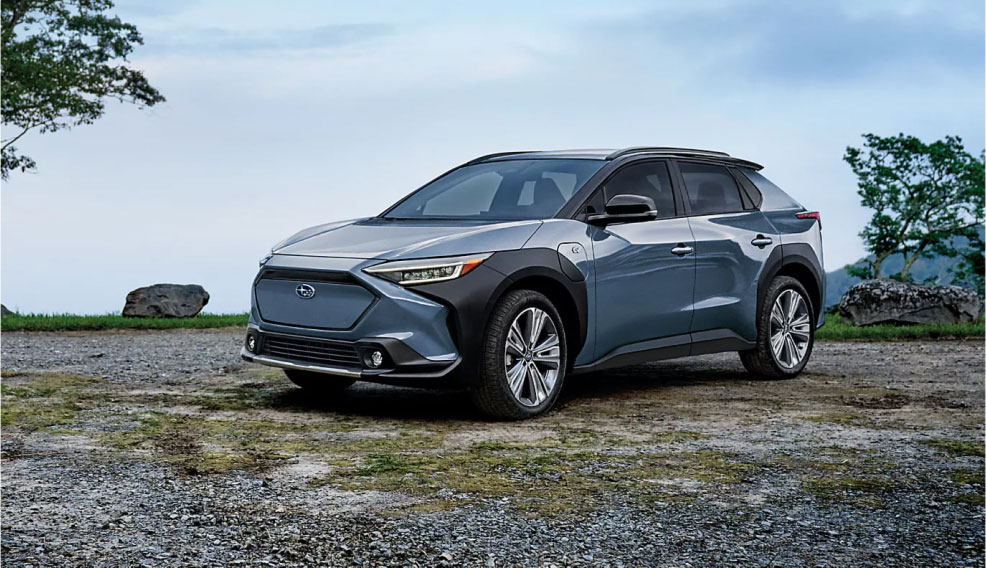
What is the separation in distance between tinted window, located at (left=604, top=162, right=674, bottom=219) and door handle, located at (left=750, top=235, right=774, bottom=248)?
964 mm

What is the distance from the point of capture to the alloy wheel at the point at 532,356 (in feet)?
23.2

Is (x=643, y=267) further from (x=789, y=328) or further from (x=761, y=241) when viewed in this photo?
(x=789, y=328)

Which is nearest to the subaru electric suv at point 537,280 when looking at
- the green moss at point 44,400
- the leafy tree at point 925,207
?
the green moss at point 44,400

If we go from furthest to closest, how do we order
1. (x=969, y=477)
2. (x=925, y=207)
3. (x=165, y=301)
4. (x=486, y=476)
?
(x=925, y=207)
(x=165, y=301)
(x=969, y=477)
(x=486, y=476)

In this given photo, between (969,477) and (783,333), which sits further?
(783,333)

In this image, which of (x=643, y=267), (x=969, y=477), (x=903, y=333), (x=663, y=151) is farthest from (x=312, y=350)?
(x=903, y=333)

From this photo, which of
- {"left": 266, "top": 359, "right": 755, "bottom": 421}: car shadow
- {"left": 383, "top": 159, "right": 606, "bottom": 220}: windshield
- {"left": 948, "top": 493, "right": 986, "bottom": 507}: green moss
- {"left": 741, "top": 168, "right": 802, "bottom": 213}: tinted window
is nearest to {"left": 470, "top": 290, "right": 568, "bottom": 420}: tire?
{"left": 266, "top": 359, "right": 755, "bottom": 421}: car shadow

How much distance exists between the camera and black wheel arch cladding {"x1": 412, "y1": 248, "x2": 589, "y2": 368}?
673cm

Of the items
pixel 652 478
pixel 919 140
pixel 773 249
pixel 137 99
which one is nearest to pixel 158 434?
pixel 652 478

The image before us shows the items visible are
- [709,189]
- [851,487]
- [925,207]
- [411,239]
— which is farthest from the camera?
[925,207]

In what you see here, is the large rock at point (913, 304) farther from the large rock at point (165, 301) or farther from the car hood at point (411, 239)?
the large rock at point (165, 301)

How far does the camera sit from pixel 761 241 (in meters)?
9.07

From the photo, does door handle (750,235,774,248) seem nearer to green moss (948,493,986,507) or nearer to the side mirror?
the side mirror

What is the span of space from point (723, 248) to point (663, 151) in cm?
90
